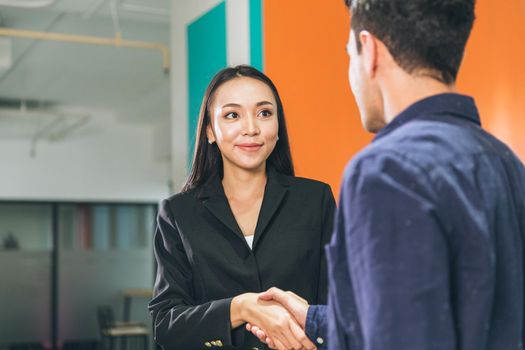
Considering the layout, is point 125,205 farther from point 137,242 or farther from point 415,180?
point 415,180

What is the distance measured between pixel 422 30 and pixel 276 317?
30.0 inches

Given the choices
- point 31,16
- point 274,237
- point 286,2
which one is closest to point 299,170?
point 286,2

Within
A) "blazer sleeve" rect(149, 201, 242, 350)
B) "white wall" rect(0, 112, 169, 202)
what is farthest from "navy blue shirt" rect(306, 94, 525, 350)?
"white wall" rect(0, 112, 169, 202)

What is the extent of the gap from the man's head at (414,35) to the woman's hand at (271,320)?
62 centimetres

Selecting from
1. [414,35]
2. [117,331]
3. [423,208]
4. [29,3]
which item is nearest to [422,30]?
[414,35]

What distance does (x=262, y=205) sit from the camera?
1.89 metres

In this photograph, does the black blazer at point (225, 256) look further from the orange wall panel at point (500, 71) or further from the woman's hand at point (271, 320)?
the orange wall panel at point (500, 71)

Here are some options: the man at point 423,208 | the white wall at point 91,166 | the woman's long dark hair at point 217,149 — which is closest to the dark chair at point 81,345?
the white wall at point 91,166

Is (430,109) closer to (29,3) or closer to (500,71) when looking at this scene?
(500,71)

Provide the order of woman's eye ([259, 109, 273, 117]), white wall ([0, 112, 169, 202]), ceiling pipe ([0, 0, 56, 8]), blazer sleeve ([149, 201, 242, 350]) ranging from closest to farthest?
blazer sleeve ([149, 201, 242, 350]) → woman's eye ([259, 109, 273, 117]) → ceiling pipe ([0, 0, 56, 8]) → white wall ([0, 112, 169, 202])

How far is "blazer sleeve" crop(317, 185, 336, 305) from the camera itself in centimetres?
184

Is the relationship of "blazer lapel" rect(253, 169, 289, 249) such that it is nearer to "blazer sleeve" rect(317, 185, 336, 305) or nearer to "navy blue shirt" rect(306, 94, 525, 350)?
"blazer sleeve" rect(317, 185, 336, 305)

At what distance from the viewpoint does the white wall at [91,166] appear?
10.3m

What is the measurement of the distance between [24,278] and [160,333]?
895 cm
